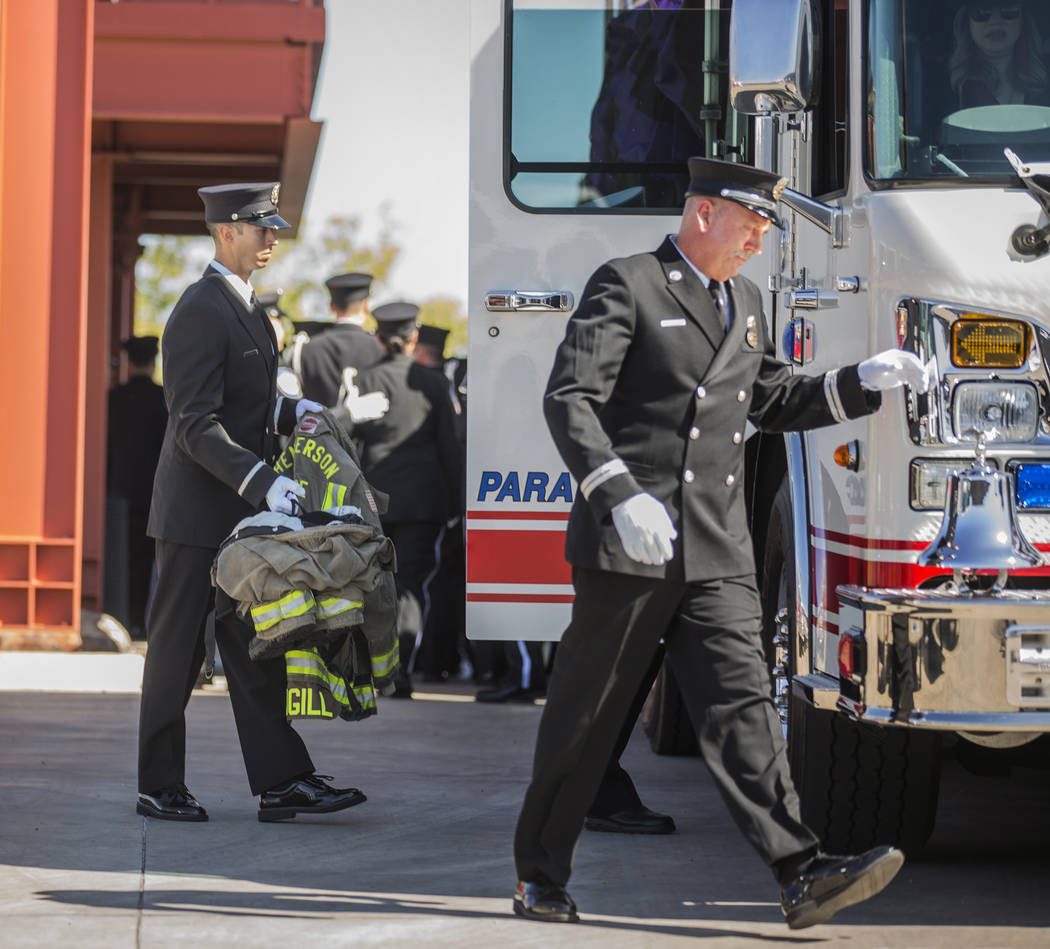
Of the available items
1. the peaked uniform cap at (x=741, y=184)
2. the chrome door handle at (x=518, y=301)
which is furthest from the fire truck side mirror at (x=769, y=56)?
the chrome door handle at (x=518, y=301)

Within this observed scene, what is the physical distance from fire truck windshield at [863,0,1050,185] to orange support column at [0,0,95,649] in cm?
630

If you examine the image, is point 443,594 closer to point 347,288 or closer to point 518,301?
point 347,288

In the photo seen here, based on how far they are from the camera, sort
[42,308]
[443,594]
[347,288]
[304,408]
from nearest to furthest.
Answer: [304,408] < [347,288] < [42,308] < [443,594]

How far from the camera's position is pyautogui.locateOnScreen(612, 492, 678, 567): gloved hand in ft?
13.6

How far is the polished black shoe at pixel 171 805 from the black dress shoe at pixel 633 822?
1286 millimetres

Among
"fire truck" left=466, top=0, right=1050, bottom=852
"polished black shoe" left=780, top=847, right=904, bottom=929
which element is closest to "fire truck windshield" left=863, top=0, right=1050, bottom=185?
"fire truck" left=466, top=0, right=1050, bottom=852

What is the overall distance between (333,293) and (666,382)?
5.63m

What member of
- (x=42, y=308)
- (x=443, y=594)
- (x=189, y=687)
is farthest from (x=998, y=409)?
(x=42, y=308)

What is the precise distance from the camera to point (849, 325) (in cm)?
476

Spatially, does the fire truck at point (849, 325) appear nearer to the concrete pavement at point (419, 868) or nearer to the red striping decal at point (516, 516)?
the red striping decal at point (516, 516)

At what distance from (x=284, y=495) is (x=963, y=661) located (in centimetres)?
240

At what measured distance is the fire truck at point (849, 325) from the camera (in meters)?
4.27

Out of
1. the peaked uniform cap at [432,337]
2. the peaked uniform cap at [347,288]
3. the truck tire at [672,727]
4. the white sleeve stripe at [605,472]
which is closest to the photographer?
the white sleeve stripe at [605,472]

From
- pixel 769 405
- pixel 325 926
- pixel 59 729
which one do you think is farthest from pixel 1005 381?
pixel 59 729
